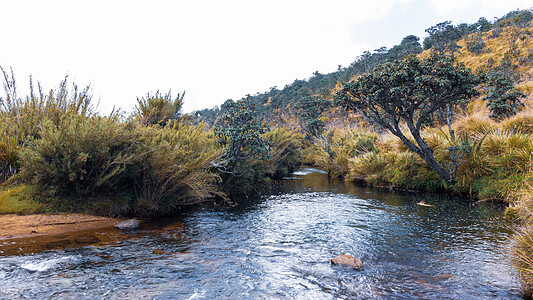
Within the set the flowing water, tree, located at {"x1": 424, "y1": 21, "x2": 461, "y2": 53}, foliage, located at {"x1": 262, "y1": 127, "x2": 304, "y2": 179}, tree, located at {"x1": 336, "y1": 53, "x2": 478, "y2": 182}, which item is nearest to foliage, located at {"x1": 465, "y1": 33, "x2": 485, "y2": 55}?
tree, located at {"x1": 424, "y1": 21, "x2": 461, "y2": 53}

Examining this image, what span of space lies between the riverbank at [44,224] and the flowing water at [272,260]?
43 cm

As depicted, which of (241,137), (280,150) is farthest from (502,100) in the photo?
(241,137)

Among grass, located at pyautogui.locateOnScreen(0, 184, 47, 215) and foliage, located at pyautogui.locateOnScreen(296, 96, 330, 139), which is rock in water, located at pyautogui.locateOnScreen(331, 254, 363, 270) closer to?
grass, located at pyautogui.locateOnScreen(0, 184, 47, 215)

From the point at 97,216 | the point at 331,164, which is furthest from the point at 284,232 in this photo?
the point at 331,164

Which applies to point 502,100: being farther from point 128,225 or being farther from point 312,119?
point 128,225

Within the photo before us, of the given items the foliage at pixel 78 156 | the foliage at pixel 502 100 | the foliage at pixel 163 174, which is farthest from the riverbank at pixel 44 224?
the foliage at pixel 502 100

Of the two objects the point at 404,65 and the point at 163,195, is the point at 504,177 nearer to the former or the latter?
the point at 404,65

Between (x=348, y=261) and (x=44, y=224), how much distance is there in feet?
23.2

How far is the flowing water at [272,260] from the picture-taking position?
4.33 metres

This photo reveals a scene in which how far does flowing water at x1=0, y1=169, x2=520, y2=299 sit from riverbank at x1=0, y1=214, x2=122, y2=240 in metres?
0.43

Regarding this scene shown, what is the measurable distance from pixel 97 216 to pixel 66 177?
1.34 m

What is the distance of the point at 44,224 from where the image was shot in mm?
6738

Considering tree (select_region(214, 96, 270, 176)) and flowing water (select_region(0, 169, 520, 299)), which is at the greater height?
tree (select_region(214, 96, 270, 176))

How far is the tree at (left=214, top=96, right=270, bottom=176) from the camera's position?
1251 cm
